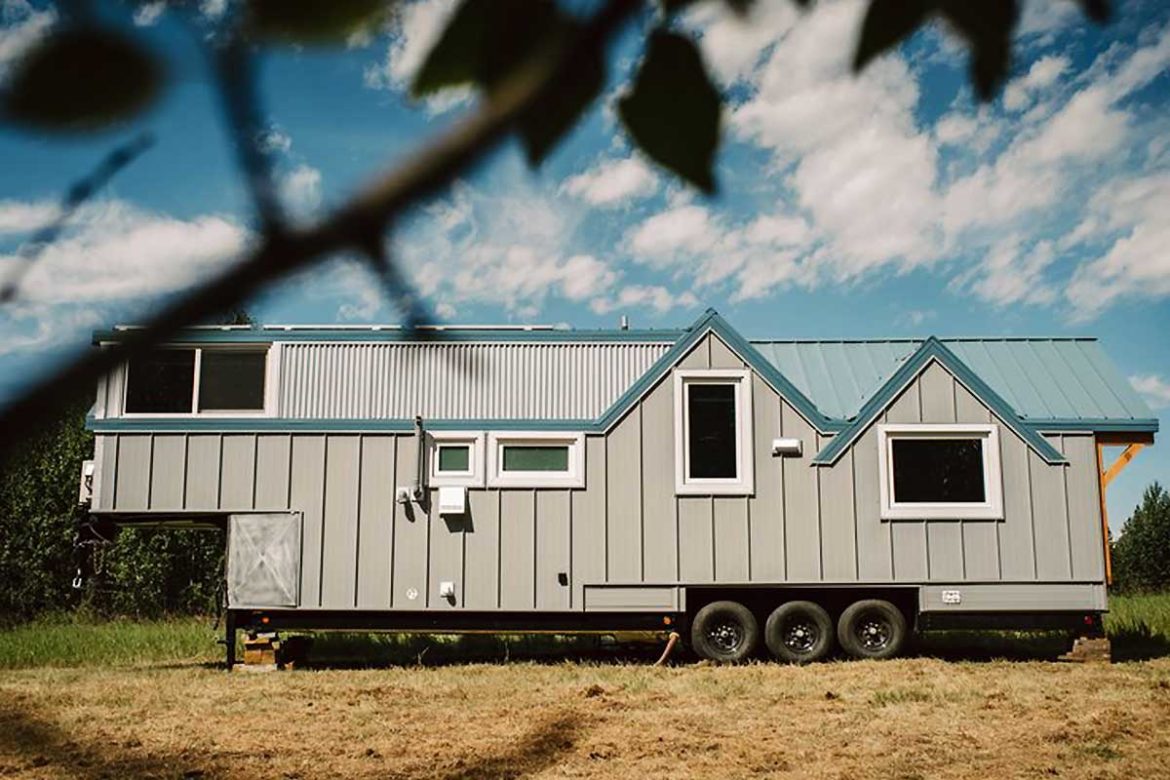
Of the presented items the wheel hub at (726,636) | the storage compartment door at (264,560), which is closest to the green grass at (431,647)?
the wheel hub at (726,636)

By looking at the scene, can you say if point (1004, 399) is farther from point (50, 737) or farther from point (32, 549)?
point (32, 549)

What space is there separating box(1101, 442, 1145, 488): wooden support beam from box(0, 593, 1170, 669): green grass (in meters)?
2.00

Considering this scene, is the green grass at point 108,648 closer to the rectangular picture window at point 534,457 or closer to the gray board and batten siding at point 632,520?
the gray board and batten siding at point 632,520

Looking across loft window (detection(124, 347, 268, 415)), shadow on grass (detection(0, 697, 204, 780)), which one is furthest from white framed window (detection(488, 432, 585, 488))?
shadow on grass (detection(0, 697, 204, 780))

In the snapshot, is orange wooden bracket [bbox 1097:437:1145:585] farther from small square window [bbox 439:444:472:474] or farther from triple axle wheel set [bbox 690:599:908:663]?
small square window [bbox 439:444:472:474]

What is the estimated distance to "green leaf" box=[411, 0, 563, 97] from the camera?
482mm

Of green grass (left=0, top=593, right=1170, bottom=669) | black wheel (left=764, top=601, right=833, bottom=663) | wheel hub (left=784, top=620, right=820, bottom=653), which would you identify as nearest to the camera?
black wheel (left=764, top=601, right=833, bottom=663)

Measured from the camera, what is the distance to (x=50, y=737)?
6.80 m

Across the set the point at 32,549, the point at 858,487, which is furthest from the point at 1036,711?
the point at 32,549

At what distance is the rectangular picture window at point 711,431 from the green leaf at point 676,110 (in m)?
10.3

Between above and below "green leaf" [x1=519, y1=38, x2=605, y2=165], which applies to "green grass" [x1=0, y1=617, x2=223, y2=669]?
below

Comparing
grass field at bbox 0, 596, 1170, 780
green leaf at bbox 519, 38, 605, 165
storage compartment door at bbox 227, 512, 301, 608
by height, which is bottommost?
grass field at bbox 0, 596, 1170, 780

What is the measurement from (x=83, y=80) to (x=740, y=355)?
10770mm

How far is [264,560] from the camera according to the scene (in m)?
10.5
